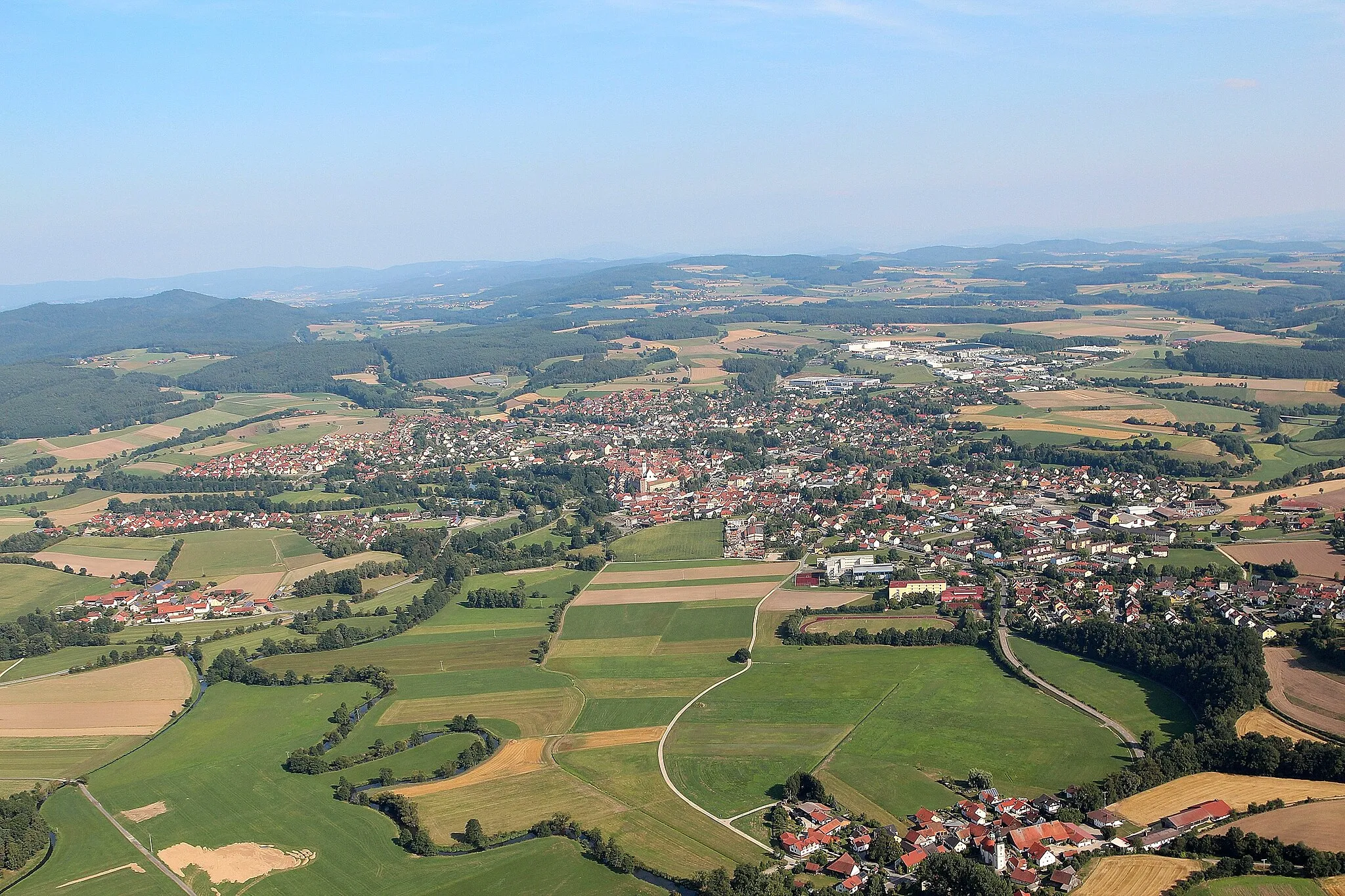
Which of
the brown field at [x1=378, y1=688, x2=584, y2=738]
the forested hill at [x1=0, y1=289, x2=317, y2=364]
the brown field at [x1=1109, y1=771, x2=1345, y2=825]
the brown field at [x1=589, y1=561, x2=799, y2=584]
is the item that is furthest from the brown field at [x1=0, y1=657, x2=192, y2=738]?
the forested hill at [x1=0, y1=289, x2=317, y2=364]

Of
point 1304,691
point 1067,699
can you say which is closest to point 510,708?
point 1067,699

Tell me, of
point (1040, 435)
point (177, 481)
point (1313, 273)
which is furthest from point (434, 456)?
point (1313, 273)

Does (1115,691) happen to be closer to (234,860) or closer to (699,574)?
(699,574)

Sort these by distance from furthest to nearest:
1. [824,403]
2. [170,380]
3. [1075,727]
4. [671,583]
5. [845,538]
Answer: [170,380] → [824,403] → [845,538] → [671,583] → [1075,727]

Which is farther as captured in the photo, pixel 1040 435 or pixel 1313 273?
pixel 1313 273

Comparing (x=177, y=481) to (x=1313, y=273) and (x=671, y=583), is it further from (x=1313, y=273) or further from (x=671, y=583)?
(x=1313, y=273)

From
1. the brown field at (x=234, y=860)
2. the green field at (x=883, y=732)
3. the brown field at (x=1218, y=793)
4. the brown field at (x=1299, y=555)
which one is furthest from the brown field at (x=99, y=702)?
the brown field at (x=1299, y=555)

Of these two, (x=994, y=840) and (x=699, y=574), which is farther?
(x=699, y=574)
